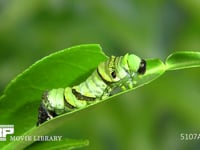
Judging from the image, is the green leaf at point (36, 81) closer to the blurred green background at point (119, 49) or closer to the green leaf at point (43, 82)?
the green leaf at point (43, 82)

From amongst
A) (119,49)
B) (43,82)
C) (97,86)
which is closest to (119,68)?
(97,86)

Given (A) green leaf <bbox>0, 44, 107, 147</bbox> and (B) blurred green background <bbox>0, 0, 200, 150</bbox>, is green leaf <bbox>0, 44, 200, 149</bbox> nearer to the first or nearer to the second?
(A) green leaf <bbox>0, 44, 107, 147</bbox>

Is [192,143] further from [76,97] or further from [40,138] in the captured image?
[40,138]

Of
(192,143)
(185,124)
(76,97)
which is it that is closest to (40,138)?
(76,97)

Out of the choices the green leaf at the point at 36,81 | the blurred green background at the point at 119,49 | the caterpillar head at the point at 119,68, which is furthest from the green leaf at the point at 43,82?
the blurred green background at the point at 119,49

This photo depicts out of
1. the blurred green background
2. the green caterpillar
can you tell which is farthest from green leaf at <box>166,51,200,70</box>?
the blurred green background
